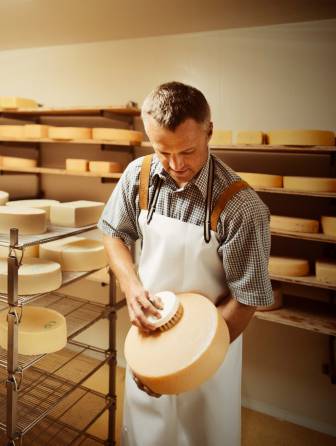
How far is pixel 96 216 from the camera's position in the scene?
2244 mm

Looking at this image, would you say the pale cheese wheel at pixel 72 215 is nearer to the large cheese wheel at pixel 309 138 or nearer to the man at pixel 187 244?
the man at pixel 187 244

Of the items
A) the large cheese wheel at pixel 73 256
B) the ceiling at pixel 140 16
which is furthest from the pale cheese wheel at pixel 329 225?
the large cheese wheel at pixel 73 256

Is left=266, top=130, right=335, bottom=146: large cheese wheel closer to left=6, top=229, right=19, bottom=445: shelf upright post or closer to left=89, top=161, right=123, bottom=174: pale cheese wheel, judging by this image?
left=89, top=161, right=123, bottom=174: pale cheese wheel

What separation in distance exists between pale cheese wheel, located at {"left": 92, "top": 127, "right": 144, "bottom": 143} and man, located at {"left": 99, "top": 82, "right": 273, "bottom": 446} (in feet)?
4.10

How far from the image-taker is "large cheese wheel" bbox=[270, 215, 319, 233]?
7.56 ft

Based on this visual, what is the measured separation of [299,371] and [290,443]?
1.48 feet

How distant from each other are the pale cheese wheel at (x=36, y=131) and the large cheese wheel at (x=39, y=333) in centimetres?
147

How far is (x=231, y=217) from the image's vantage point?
51.3 inches

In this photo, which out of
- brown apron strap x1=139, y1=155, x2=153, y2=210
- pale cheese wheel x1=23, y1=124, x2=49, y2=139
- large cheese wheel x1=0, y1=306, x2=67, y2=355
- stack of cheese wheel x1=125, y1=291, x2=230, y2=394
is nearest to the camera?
stack of cheese wheel x1=125, y1=291, x2=230, y2=394

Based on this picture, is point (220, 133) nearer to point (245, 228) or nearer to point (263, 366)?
point (245, 228)

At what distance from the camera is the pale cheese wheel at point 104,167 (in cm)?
283

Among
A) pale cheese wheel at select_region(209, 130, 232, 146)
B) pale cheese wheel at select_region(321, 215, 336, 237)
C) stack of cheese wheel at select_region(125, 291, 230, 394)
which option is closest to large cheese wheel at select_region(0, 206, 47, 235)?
stack of cheese wheel at select_region(125, 291, 230, 394)

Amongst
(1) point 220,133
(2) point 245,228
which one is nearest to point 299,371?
(1) point 220,133

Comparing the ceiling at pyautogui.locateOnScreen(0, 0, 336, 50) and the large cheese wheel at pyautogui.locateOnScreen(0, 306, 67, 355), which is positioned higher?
the ceiling at pyautogui.locateOnScreen(0, 0, 336, 50)
